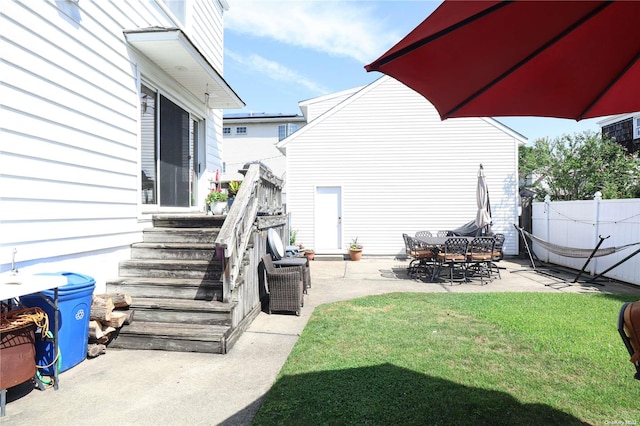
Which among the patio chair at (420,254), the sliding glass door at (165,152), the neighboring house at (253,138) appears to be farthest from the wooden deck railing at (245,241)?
the neighboring house at (253,138)

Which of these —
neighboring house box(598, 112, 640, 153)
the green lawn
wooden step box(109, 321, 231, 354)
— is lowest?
the green lawn

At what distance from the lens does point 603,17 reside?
1859mm

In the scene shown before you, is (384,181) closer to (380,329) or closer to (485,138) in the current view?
(485,138)

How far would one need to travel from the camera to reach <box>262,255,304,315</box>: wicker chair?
5.30 m

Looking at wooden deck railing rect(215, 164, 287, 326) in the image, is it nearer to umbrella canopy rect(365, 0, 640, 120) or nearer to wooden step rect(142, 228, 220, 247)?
wooden step rect(142, 228, 220, 247)

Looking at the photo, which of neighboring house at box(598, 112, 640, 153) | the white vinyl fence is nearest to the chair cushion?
the white vinyl fence

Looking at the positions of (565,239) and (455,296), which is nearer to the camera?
(455,296)

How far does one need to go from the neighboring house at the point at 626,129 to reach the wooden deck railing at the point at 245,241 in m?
16.2

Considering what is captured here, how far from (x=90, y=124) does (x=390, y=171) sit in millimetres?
9154

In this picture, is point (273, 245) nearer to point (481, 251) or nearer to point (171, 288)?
point (171, 288)

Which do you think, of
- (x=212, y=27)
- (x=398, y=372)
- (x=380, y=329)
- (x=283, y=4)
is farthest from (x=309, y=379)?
(x=212, y=27)

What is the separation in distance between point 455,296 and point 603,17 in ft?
17.0

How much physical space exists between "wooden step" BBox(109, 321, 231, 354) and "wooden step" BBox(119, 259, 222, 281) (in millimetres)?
847

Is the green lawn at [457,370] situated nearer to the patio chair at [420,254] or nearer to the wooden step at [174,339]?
the wooden step at [174,339]
